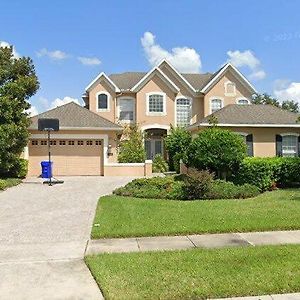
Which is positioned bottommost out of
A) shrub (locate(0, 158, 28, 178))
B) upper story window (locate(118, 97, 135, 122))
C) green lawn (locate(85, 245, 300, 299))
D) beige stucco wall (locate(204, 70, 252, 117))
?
green lawn (locate(85, 245, 300, 299))

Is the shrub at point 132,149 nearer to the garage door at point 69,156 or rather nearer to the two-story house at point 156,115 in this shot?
the two-story house at point 156,115

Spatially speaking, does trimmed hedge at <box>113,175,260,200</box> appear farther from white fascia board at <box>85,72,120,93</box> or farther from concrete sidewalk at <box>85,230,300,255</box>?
white fascia board at <box>85,72,120,93</box>

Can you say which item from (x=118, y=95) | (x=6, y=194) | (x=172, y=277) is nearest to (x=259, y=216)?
(x=172, y=277)

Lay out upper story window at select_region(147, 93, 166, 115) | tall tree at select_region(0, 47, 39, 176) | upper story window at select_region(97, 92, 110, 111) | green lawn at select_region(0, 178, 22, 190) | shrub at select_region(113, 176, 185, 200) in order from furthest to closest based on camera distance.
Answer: upper story window at select_region(97, 92, 110, 111)
upper story window at select_region(147, 93, 166, 115)
tall tree at select_region(0, 47, 39, 176)
green lawn at select_region(0, 178, 22, 190)
shrub at select_region(113, 176, 185, 200)

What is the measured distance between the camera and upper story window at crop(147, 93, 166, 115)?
29703mm

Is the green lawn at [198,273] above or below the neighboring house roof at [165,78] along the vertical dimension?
below

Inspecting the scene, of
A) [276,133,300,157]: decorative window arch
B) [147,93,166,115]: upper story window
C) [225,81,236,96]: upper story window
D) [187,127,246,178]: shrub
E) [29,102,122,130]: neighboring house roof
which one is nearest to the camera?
[187,127,246,178]: shrub

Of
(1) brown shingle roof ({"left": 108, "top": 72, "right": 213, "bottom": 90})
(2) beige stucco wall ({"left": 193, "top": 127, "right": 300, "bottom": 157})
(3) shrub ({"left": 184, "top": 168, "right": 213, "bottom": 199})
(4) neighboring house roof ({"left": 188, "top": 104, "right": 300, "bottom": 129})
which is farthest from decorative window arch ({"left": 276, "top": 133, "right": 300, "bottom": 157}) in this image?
(3) shrub ({"left": 184, "top": 168, "right": 213, "bottom": 199})

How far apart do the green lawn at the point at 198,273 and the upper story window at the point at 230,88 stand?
83.1 feet

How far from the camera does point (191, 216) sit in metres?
10.1

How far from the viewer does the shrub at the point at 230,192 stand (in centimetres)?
1378

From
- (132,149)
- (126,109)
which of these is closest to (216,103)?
(126,109)

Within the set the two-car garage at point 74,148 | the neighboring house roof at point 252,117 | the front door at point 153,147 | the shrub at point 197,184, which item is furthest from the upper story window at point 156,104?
the shrub at point 197,184

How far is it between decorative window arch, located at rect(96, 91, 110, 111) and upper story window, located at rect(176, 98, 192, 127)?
5.74 metres
